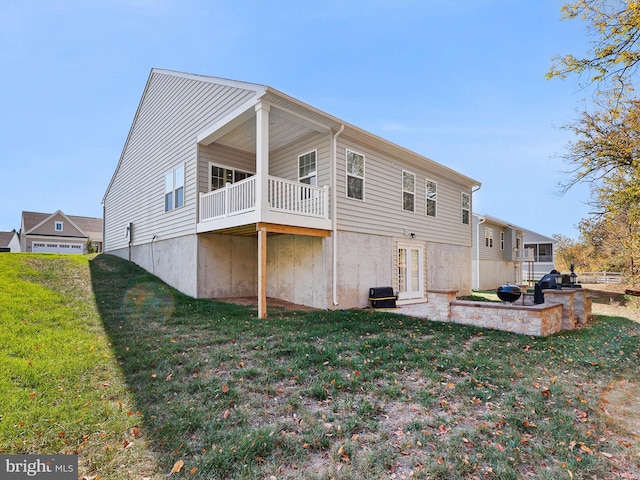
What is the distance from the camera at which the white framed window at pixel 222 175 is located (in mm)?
10602

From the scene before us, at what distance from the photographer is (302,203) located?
30.7 feet

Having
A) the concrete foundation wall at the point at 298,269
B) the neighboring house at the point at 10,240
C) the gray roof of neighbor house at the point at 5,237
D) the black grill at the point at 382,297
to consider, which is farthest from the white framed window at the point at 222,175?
the gray roof of neighbor house at the point at 5,237

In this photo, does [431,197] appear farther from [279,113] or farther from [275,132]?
[279,113]

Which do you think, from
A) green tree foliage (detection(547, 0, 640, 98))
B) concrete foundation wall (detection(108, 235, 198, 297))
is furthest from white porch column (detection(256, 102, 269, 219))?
green tree foliage (detection(547, 0, 640, 98))

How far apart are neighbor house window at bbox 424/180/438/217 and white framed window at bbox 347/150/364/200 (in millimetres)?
4047

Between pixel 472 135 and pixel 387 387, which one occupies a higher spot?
pixel 472 135

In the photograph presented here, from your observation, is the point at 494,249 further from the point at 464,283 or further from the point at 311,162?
the point at 311,162

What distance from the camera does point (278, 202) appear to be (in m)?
8.84

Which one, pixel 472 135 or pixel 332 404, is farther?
pixel 472 135

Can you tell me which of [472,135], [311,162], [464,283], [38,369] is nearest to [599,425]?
[38,369]

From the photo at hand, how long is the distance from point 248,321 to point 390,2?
841cm

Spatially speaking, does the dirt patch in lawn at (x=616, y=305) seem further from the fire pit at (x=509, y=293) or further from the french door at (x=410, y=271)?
the french door at (x=410, y=271)

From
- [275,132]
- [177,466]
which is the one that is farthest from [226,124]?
[177,466]

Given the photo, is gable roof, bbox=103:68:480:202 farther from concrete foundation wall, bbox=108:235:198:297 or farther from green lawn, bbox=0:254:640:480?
green lawn, bbox=0:254:640:480
